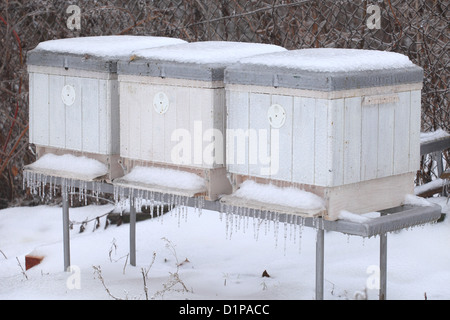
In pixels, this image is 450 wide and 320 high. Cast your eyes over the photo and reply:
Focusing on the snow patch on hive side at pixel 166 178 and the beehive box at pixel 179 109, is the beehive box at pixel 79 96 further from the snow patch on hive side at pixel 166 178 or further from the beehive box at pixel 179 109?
the snow patch on hive side at pixel 166 178

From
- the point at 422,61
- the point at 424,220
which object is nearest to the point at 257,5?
the point at 422,61

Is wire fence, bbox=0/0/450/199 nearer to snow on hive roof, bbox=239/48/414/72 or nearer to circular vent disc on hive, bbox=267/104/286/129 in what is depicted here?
snow on hive roof, bbox=239/48/414/72

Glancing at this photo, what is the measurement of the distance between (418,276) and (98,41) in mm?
2485

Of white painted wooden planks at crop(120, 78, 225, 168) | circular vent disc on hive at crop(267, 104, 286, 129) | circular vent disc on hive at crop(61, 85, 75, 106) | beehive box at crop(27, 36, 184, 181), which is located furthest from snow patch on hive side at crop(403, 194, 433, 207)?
circular vent disc on hive at crop(61, 85, 75, 106)

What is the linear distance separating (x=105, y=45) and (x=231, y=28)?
2.31m

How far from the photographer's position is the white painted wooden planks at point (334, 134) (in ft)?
16.1

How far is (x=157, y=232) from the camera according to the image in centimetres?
789

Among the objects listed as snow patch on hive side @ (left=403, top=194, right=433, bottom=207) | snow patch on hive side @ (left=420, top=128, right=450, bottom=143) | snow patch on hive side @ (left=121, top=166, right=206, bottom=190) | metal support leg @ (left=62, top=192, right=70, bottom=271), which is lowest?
metal support leg @ (left=62, top=192, right=70, bottom=271)

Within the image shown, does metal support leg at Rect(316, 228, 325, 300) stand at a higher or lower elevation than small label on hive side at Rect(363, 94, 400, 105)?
lower

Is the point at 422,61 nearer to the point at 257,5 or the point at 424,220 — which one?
the point at 257,5

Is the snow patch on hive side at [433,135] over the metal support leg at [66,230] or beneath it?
over

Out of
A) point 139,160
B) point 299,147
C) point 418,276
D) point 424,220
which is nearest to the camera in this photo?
point 299,147

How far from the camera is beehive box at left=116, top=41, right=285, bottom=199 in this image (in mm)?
5352

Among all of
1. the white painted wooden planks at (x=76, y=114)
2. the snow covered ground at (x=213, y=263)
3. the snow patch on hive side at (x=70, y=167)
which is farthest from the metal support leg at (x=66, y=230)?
the white painted wooden planks at (x=76, y=114)
